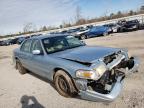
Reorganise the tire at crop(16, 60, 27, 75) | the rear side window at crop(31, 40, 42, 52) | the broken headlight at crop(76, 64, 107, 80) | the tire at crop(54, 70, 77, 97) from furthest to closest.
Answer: the tire at crop(16, 60, 27, 75) < the rear side window at crop(31, 40, 42, 52) < the tire at crop(54, 70, 77, 97) < the broken headlight at crop(76, 64, 107, 80)

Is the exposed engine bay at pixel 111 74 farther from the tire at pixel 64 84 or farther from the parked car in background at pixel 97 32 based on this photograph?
the parked car in background at pixel 97 32

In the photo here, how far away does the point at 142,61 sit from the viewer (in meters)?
7.73

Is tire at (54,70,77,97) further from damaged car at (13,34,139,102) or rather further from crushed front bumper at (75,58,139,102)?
crushed front bumper at (75,58,139,102)

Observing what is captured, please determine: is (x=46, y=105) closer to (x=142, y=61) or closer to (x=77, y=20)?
(x=142, y=61)

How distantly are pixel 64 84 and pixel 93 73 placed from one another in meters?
1.09

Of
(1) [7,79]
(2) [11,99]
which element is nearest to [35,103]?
(2) [11,99]

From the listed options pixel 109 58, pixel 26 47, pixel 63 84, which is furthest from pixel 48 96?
pixel 26 47

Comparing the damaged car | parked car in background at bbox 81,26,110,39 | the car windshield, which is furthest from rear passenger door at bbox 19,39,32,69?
parked car in background at bbox 81,26,110,39

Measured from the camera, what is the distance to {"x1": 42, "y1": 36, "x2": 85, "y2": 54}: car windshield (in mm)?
6067

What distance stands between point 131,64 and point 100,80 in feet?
4.75

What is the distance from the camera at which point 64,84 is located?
514cm

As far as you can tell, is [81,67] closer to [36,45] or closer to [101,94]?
[101,94]

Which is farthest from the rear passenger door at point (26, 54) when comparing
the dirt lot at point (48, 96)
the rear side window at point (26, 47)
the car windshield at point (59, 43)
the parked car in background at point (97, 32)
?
the parked car in background at point (97, 32)

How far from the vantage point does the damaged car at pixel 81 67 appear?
4.40 meters
